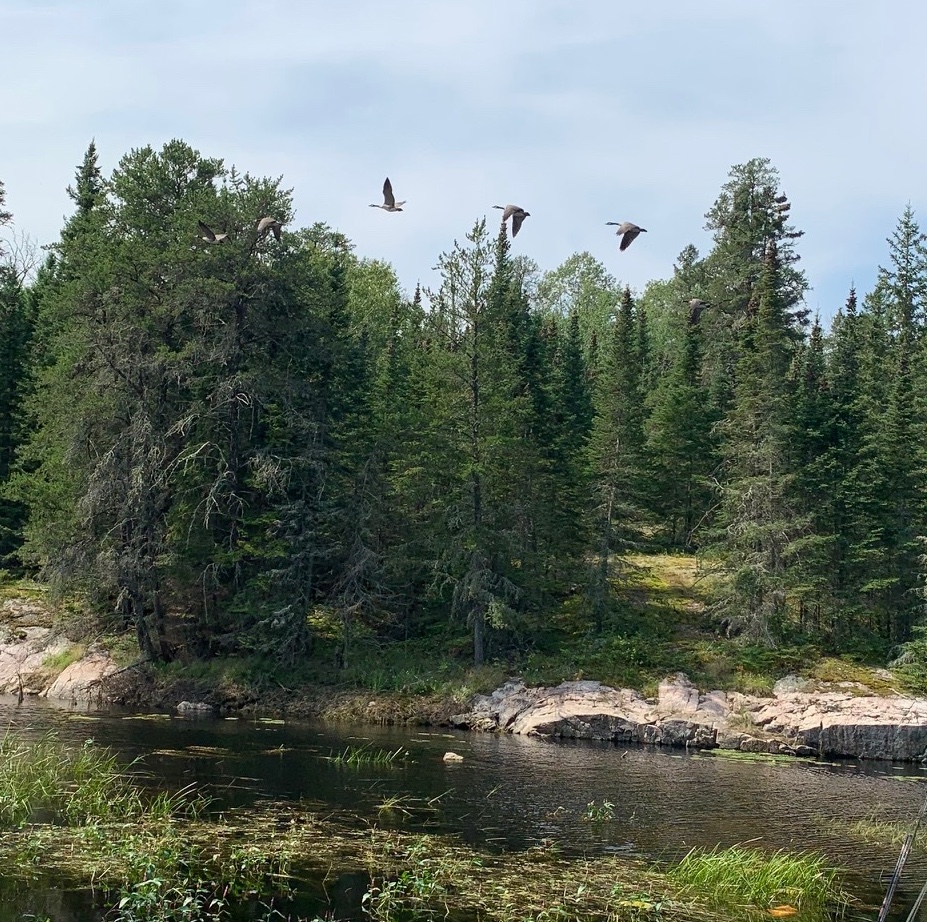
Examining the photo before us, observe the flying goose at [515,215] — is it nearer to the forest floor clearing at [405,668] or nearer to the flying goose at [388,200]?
the flying goose at [388,200]

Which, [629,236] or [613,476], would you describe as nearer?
[629,236]

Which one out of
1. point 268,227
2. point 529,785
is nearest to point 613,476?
point 268,227

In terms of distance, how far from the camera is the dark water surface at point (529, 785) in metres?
16.5

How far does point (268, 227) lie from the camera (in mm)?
27906

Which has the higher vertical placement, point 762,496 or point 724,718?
point 762,496

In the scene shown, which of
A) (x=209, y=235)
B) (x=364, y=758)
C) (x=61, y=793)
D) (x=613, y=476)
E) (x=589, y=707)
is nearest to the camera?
(x=61, y=793)

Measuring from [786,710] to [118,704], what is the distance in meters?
21.6

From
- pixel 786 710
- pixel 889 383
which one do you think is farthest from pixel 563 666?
pixel 889 383

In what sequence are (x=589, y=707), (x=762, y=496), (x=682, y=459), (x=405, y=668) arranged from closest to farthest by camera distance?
(x=589, y=707), (x=405, y=668), (x=762, y=496), (x=682, y=459)

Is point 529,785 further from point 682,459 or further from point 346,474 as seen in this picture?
point 682,459

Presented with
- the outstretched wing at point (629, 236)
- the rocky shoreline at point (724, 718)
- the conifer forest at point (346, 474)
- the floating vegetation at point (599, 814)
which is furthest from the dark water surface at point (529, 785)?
the outstretched wing at point (629, 236)

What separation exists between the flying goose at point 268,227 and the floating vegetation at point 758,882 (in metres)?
18.7

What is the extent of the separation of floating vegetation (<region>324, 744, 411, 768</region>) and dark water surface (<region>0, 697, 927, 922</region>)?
339mm

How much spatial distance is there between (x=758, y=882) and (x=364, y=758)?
11648mm
